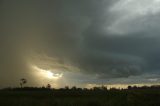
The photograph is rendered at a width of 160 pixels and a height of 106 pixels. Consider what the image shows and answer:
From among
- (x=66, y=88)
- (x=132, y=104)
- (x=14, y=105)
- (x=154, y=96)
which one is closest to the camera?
(x=14, y=105)

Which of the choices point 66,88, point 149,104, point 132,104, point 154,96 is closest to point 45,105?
point 132,104

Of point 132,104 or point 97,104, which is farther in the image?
point 132,104

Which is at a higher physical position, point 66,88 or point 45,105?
point 66,88

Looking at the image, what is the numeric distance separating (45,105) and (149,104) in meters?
23.1

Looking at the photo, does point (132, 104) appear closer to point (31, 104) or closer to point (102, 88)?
point (31, 104)

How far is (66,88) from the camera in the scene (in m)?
167

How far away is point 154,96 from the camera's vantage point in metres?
86.1

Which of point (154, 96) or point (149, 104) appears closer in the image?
point (149, 104)

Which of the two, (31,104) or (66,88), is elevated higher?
(66,88)

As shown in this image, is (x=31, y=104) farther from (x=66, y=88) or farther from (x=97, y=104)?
(x=66, y=88)

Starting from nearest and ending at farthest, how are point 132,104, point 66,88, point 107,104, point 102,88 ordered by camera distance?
point 107,104
point 132,104
point 102,88
point 66,88

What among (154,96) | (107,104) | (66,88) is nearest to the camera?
(107,104)

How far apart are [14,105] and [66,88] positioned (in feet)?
369

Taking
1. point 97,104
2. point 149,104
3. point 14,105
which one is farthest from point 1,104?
point 149,104
